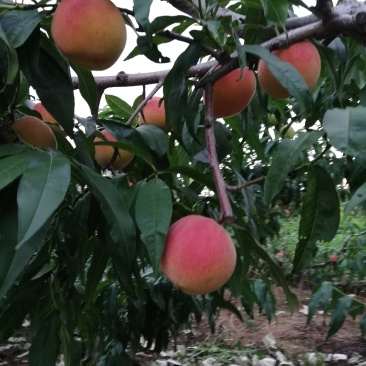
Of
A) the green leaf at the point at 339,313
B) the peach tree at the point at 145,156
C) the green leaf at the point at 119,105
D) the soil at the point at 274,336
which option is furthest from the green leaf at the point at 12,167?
the soil at the point at 274,336

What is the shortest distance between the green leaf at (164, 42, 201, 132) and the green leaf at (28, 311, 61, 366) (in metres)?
0.39

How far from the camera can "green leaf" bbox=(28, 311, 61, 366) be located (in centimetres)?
88

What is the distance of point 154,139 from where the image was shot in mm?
840

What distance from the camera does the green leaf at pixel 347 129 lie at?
0.50 meters

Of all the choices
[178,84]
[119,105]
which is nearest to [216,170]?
[178,84]

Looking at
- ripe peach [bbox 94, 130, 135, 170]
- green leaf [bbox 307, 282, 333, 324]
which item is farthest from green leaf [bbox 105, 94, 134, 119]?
green leaf [bbox 307, 282, 333, 324]

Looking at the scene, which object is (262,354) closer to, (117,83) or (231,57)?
(117,83)

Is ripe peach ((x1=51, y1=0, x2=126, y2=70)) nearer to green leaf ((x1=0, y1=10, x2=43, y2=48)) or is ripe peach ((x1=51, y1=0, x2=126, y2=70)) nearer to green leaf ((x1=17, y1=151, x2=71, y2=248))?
green leaf ((x1=0, y1=10, x2=43, y2=48))

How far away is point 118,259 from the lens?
0.67 m

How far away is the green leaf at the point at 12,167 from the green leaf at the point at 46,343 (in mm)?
422

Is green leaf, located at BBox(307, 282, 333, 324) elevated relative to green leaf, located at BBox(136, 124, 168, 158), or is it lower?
lower

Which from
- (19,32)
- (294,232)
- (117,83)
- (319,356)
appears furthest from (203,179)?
(294,232)

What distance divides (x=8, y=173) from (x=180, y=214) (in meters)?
0.28

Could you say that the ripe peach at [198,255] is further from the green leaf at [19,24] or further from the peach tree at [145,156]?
the green leaf at [19,24]
